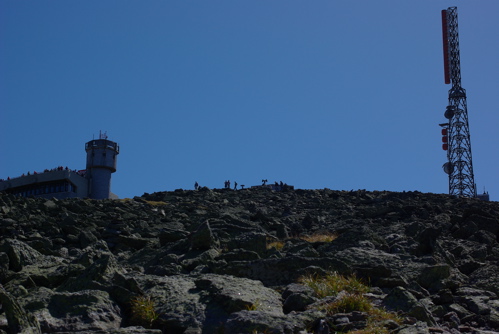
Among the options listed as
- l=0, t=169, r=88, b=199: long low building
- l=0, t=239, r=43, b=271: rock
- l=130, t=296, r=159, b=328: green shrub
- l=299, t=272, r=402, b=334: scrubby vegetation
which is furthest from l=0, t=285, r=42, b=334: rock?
l=0, t=169, r=88, b=199: long low building

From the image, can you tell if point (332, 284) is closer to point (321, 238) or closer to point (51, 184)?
point (321, 238)

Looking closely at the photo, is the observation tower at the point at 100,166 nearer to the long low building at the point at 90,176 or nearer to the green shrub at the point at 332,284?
the long low building at the point at 90,176

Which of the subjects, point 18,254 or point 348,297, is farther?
point 18,254

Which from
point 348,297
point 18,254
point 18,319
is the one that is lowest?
point 18,319

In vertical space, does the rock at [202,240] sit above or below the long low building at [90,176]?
below

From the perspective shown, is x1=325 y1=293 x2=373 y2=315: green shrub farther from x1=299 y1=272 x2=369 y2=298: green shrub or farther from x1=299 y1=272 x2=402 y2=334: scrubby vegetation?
x1=299 y1=272 x2=369 y2=298: green shrub

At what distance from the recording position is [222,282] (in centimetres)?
1042

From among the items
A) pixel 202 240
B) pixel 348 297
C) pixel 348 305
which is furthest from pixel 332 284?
pixel 202 240

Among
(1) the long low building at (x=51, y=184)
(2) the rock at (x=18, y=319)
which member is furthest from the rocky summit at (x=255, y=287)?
(1) the long low building at (x=51, y=184)

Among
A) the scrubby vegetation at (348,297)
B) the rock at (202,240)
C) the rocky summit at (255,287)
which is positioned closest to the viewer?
the rocky summit at (255,287)

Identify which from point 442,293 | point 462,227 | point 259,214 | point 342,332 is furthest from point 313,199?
point 342,332

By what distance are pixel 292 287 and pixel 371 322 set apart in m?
2.09

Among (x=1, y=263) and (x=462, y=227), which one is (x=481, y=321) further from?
(x=462, y=227)

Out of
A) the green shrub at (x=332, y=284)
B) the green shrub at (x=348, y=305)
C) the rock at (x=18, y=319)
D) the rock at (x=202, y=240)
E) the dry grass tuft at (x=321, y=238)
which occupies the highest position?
the dry grass tuft at (x=321, y=238)
